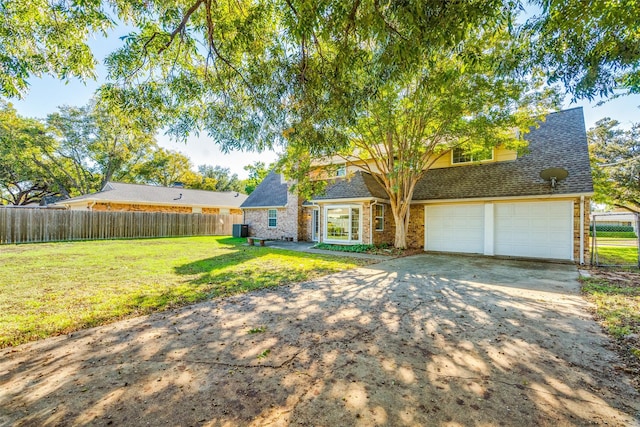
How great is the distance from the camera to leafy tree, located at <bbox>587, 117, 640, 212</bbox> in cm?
1859

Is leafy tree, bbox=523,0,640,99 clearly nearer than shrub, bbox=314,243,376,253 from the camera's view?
Yes

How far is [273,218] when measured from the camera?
1945 centimetres

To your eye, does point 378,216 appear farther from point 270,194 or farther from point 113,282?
point 113,282

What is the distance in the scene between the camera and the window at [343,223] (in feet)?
47.1

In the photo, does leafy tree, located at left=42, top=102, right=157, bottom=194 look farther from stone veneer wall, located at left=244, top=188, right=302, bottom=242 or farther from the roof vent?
the roof vent

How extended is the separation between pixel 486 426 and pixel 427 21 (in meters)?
4.81

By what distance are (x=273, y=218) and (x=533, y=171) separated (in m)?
14.4

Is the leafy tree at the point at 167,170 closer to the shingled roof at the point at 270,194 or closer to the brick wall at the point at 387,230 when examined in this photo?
the shingled roof at the point at 270,194

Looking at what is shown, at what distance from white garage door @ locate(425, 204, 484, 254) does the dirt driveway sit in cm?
768

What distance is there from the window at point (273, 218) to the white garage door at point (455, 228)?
984cm

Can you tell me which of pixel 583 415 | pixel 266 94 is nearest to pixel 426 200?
pixel 266 94

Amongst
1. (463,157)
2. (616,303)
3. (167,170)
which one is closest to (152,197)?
(167,170)

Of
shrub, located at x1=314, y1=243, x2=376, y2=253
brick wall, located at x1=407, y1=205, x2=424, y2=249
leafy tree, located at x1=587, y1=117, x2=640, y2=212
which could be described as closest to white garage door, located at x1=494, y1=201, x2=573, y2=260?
brick wall, located at x1=407, y1=205, x2=424, y2=249

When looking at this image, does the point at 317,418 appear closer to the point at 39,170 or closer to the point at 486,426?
the point at 486,426
